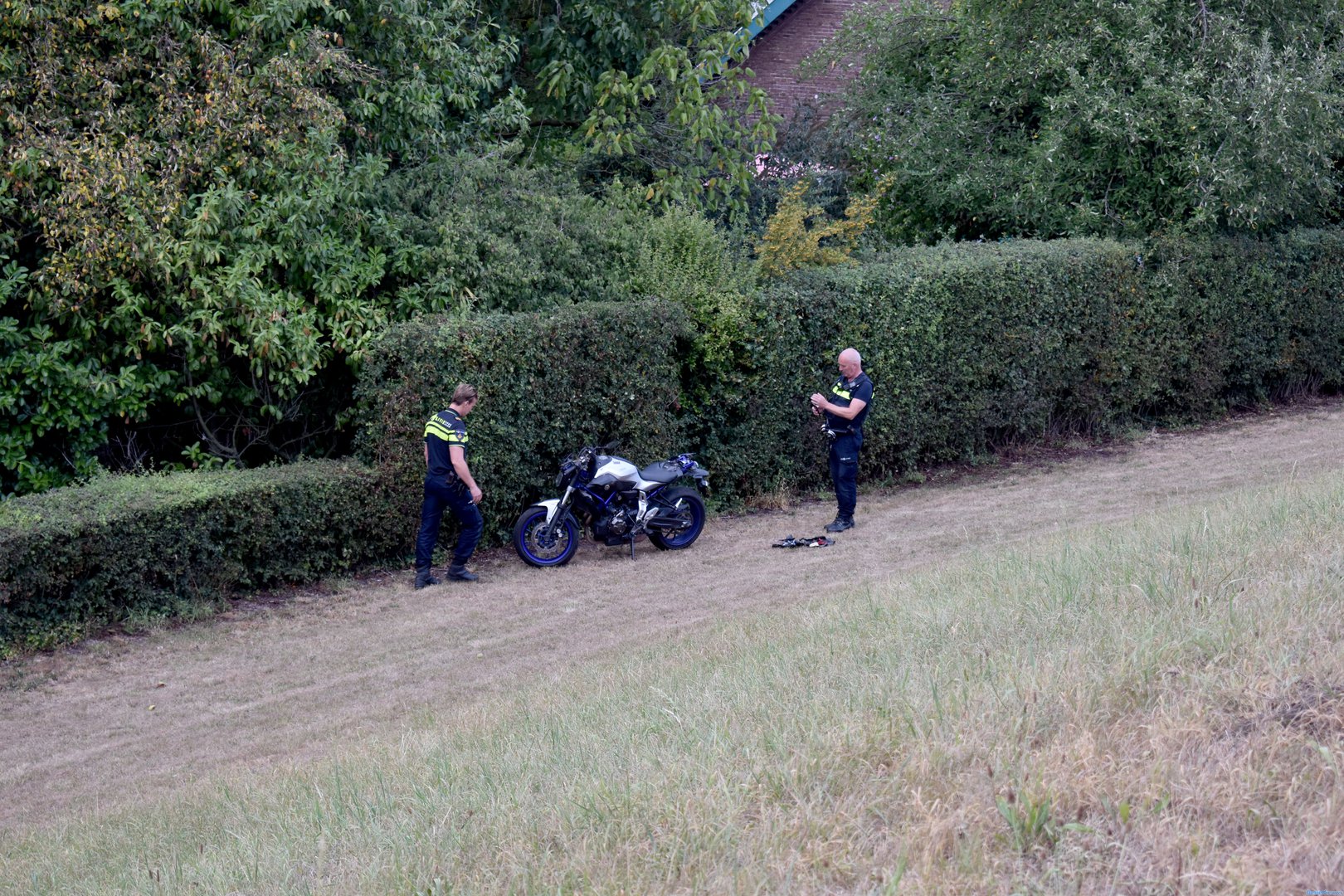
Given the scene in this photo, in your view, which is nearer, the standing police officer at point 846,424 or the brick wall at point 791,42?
the standing police officer at point 846,424

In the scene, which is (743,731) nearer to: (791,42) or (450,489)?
(450,489)

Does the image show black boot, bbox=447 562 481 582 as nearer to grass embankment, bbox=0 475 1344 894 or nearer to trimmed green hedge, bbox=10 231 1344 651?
trimmed green hedge, bbox=10 231 1344 651

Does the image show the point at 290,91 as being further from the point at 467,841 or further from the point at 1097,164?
the point at 1097,164

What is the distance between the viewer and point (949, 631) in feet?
21.2

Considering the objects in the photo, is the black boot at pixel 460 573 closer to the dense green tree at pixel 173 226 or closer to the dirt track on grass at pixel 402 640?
the dirt track on grass at pixel 402 640

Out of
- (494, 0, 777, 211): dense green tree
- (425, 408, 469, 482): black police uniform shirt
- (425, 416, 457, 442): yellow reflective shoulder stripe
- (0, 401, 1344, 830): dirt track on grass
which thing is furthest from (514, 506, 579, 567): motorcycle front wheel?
(494, 0, 777, 211): dense green tree

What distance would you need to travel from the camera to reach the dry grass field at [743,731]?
13.2ft

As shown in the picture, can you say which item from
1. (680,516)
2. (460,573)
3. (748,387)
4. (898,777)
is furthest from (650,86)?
(898,777)

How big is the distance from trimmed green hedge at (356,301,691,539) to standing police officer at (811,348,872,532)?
1678 mm

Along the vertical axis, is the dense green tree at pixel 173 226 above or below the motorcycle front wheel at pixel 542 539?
above

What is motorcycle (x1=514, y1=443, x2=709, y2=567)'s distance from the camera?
11.7 m

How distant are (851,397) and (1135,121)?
22.6 feet

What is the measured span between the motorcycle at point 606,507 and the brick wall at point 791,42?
1635 centimetres

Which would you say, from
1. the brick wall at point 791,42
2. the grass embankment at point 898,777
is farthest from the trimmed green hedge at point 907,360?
the brick wall at point 791,42
